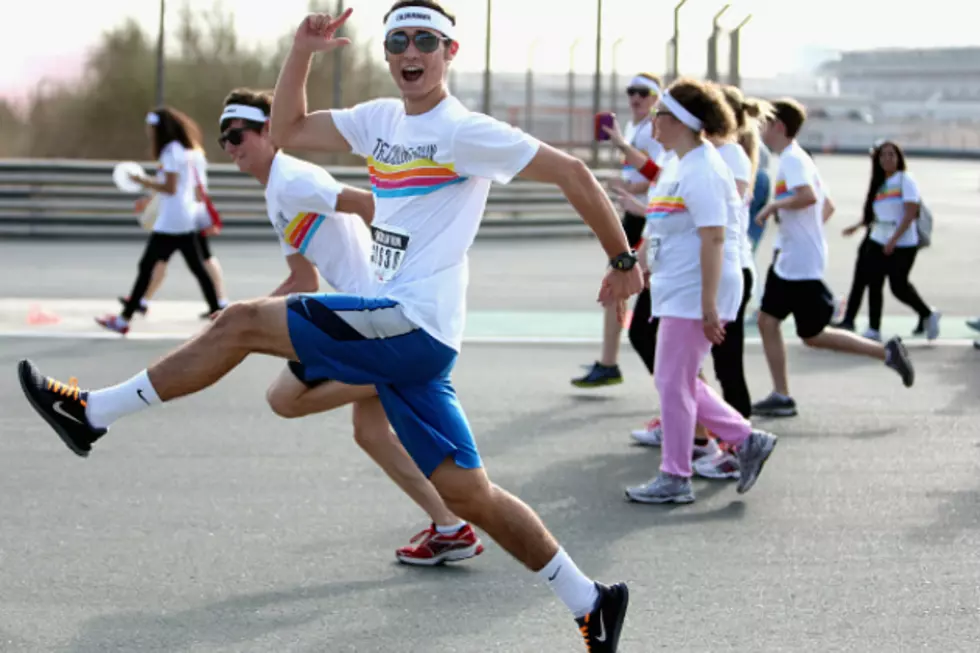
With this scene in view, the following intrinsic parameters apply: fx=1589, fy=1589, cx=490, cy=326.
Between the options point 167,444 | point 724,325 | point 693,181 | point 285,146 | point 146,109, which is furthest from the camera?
point 146,109

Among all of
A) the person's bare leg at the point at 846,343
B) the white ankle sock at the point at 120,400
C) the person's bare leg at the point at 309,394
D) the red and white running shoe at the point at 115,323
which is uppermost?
the white ankle sock at the point at 120,400

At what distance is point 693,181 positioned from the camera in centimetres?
668

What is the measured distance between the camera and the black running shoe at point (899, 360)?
30.5 ft

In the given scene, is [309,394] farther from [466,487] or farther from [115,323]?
[115,323]

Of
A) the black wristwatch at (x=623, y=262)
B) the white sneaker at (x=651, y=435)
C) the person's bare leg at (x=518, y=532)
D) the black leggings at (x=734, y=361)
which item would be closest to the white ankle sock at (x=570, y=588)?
the person's bare leg at (x=518, y=532)

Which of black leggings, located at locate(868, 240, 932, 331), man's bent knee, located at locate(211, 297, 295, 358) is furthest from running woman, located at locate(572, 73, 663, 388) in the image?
man's bent knee, located at locate(211, 297, 295, 358)

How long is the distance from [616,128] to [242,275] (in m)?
9.34

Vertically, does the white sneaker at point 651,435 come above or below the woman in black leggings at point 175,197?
below

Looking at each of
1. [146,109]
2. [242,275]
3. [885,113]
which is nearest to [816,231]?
[242,275]

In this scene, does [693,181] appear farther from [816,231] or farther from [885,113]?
[885,113]

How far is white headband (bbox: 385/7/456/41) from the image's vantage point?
182 inches

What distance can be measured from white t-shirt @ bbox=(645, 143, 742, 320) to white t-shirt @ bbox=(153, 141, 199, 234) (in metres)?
6.19

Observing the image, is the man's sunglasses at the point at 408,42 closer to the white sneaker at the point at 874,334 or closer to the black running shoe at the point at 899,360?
the black running shoe at the point at 899,360

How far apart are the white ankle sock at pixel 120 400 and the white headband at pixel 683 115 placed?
3.05 m
